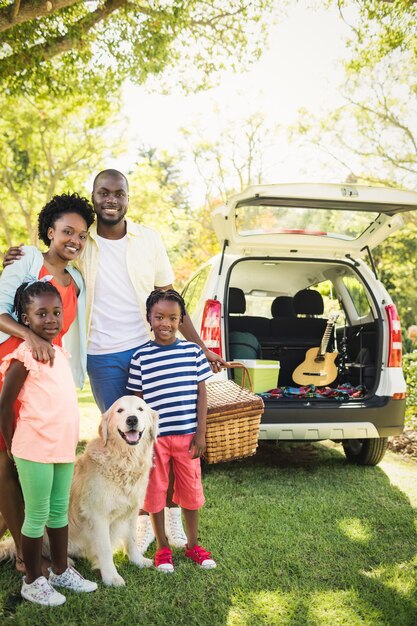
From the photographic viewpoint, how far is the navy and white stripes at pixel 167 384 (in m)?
3.29

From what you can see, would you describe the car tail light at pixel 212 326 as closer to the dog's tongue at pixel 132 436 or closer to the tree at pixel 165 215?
the dog's tongue at pixel 132 436

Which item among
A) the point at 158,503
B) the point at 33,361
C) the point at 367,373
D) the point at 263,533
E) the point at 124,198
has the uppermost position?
the point at 124,198

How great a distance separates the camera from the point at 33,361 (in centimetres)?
275

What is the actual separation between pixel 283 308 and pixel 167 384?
377cm

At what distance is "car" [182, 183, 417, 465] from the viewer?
4.80 m

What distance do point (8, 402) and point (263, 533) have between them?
1.94m

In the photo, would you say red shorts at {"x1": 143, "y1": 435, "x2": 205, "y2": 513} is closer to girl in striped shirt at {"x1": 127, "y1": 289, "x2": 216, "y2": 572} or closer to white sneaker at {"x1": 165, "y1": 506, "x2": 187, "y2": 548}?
girl in striped shirt at {"x1": 127, "y1": 289, "x2": 216, "y2": 572}

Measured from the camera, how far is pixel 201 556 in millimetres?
3309

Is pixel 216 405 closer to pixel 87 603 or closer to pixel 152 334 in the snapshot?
pixel 152 334

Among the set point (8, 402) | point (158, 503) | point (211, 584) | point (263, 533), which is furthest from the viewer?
point (263, 533)

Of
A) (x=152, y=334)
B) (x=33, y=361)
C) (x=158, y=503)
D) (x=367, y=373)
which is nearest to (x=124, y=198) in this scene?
(x=152, y=334)

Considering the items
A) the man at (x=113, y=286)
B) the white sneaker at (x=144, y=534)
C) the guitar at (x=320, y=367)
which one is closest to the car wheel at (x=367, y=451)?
the guitar at (x=320, y=367)

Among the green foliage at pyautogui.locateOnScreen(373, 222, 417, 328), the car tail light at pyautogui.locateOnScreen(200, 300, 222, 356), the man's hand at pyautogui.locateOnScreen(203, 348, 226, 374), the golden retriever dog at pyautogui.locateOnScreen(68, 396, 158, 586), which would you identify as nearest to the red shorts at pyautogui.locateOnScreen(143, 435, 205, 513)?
the golden retriever dog at pyautogui.locateOnScreen(68, 396, 158, 586)

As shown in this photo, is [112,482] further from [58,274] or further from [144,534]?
[58,274]
